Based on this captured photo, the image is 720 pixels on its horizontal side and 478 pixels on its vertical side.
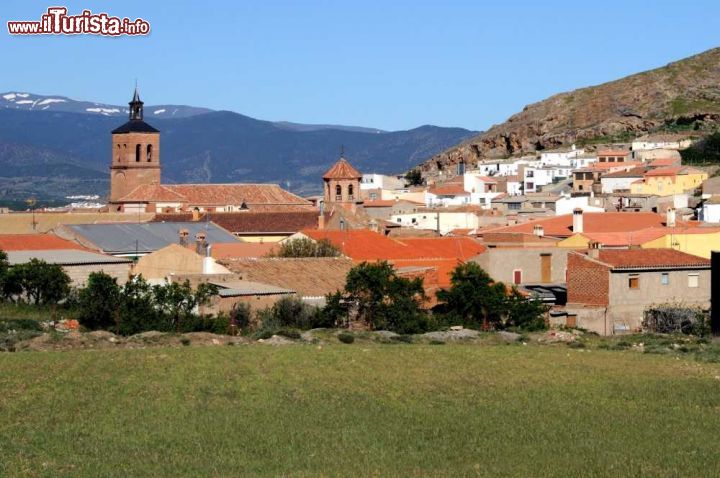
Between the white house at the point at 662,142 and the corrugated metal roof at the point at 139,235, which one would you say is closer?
the corrugated metal roof at the point at 139,235

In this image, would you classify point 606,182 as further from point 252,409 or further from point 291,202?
point 252,409

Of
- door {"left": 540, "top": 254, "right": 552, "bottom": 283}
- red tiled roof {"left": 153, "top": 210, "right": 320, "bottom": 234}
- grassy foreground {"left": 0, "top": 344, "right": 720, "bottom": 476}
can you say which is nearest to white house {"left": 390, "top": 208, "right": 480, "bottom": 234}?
red tiled roof {"left": 153, "top": 210, "right": 320, "bottom": 234}

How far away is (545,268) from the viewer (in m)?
52.5

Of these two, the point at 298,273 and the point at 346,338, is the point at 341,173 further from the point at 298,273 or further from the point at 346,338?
the point at 346,338

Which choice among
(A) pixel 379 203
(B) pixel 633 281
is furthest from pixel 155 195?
(B) pixel 633 281

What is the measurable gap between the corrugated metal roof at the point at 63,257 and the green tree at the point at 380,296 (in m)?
13.9

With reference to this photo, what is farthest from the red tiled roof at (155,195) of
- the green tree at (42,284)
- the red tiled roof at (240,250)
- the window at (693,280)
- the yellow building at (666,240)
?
the window at (693,280)

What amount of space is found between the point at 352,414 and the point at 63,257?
1333 inches

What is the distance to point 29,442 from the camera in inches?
781

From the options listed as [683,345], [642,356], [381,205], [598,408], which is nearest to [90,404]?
[598,408]

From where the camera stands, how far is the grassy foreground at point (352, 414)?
18875 millimetres

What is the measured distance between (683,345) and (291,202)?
69.2 meters

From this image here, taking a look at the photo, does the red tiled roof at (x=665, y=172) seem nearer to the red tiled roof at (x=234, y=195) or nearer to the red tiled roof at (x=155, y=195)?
the red tiled roof at (x=234, y=195)

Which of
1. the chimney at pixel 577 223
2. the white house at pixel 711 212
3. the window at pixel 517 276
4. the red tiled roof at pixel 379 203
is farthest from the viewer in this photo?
the red tiled roof at pixel 379 203
